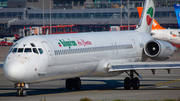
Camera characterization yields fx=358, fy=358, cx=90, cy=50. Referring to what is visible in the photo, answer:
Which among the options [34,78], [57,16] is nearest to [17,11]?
[57,16]

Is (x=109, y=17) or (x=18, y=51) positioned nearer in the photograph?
(x=18, y=51)

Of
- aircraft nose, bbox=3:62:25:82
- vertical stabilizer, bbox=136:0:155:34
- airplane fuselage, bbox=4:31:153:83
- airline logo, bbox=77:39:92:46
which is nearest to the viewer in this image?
aircraft nose, bbox=3:62:25:82

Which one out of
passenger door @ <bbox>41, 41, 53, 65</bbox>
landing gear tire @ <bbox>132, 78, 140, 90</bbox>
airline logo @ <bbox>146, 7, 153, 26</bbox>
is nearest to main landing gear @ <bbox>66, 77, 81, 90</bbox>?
landing gear tire @ <bbox>132, 78, 140, 90</bbox>

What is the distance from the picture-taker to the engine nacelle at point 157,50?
26172mm

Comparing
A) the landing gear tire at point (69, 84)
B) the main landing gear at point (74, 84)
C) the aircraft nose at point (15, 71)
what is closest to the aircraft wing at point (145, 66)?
the main landing gear at point (74, 84)

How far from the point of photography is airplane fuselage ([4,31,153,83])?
1784 cm

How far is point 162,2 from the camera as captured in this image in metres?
109

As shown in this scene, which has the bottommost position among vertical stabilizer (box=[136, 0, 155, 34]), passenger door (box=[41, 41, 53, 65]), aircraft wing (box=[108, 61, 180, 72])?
aircraft wing (box=[108, 61, 180, 72])

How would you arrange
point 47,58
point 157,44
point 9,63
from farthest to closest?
point 157,44
point 47,58
point 9,63

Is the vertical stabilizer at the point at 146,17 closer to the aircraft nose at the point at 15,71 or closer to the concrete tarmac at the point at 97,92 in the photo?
the concrete tarmac at the point at 97,92

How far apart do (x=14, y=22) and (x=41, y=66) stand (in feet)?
307

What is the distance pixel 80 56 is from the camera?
21.5 m

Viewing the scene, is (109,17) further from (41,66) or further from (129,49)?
(41,66)

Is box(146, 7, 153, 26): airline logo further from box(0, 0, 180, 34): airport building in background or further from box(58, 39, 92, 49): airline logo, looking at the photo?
box(0, 0, 180, 34): airport building in background
